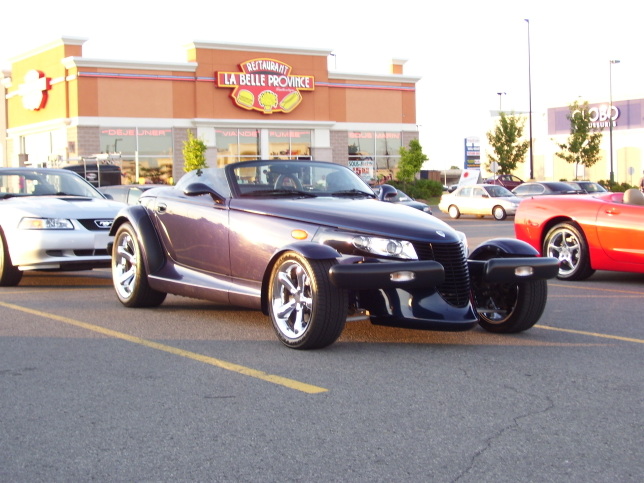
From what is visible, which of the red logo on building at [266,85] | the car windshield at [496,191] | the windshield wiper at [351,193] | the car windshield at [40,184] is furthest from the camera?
the red logo on building at [266,85]

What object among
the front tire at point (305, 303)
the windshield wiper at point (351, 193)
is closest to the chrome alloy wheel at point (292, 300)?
the front tire at point (305, 303)

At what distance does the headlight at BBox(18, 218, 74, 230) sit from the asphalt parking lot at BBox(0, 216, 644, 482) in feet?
8.16

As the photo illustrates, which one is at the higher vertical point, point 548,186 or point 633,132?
point 633,132

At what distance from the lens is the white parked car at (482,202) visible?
3231 centimetres

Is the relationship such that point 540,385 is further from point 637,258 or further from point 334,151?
point 334,151

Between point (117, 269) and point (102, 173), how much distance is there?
30.8m

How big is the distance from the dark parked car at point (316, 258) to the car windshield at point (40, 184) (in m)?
3.39

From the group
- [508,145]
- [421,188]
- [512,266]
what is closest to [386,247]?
[512,266]

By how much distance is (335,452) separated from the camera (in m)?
4.10

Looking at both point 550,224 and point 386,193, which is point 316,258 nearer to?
point 386,193

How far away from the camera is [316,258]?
20.6 feet

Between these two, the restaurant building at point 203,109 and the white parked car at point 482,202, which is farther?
the restaurant building at point 203,109

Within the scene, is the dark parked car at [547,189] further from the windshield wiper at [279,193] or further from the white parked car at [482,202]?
the windshield wiper at [279,193]

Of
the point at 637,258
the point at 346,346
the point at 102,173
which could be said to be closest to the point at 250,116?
the point at 102,173
